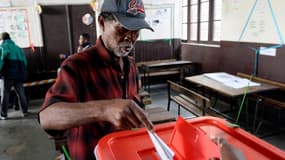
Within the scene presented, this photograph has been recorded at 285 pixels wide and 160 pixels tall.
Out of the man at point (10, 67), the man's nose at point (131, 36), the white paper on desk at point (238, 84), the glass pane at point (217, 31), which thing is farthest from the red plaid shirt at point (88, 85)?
the glass pane at point (217, 31)

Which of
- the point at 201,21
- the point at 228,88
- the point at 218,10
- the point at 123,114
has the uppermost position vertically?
the point at 218,10

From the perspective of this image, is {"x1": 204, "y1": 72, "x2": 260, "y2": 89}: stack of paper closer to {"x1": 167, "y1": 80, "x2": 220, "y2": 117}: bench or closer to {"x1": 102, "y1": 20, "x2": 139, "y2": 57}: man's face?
{"x1": 167, "y1": 80, "x2": 220, "y2": 117}: bench

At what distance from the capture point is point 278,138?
290 cm

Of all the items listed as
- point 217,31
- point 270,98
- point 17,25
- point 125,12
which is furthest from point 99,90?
point 17,25

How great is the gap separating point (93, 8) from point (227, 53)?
2892 millimetres

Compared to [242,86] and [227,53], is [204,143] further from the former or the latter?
[227,53]

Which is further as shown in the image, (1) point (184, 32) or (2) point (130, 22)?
(1) point (184, 32)

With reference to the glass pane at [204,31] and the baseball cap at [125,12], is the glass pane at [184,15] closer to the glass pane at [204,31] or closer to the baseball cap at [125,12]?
the glass pane at [204,31]

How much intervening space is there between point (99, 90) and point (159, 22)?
4817 mm

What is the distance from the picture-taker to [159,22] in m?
5.53

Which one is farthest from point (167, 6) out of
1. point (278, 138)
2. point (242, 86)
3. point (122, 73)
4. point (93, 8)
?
point (122, 73)

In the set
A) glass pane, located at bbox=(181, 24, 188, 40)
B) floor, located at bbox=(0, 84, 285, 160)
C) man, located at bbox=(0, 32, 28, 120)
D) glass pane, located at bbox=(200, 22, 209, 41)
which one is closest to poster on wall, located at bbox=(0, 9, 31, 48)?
man, located at bbox=(0, 32, 28, 120)

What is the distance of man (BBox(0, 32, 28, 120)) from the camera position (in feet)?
12.2

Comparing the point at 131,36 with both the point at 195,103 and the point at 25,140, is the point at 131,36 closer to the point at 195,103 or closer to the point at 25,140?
the point at 195,103
